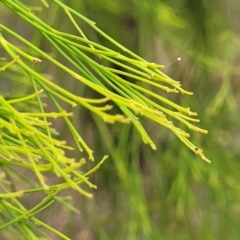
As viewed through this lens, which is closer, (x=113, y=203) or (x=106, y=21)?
(x=106, y=21)

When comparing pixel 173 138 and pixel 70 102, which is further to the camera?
pixel 173 138

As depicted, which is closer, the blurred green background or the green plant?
the green plant

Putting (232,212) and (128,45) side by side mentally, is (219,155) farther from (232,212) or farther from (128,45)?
(128,45)

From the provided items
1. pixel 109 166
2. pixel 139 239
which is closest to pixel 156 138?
pixel 109 166

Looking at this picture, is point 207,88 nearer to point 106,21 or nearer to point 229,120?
point 229,120

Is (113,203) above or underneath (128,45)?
underneath

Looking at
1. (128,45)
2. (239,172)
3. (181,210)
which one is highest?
(128,45)

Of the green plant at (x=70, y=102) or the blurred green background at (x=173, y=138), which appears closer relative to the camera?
the green plant at (x=70, y=102)

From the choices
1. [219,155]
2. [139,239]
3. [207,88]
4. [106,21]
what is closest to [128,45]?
[106,21]
